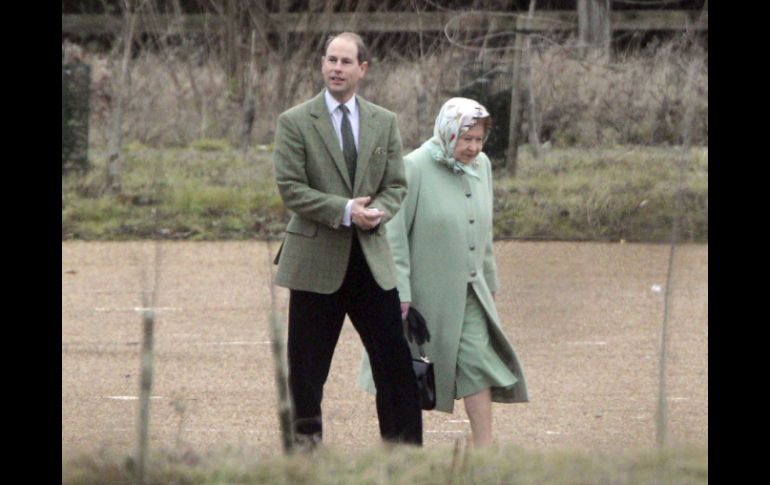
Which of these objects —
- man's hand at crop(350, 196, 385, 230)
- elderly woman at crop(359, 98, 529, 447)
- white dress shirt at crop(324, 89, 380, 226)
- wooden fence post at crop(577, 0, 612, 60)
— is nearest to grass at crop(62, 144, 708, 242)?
wooden fence post at crop(577, 0, 612, 60)

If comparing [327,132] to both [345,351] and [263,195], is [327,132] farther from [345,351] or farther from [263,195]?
[263,195]

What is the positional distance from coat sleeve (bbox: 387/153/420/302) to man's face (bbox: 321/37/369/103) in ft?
1.86

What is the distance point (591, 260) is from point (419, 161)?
743cm

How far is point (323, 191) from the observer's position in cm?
561

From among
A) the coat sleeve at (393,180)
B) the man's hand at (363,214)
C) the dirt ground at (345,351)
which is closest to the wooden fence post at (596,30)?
the dirt ground at (345,351)

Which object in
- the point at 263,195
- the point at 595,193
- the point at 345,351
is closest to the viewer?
the point at 345,351

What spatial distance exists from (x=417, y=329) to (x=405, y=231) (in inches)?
15.1

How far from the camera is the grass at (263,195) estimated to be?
1383cm

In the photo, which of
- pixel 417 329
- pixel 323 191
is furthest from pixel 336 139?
pixel 417 329

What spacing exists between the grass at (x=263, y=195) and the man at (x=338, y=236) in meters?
7.58

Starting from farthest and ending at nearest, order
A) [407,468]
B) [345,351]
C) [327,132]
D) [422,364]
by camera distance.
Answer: [345,351], [422,364], [327,132], [407,468]

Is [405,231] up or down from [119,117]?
down
